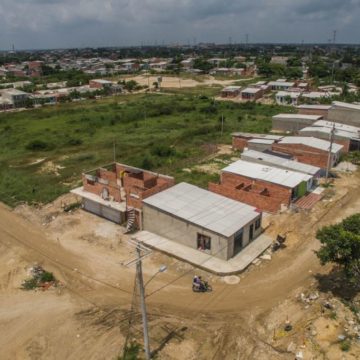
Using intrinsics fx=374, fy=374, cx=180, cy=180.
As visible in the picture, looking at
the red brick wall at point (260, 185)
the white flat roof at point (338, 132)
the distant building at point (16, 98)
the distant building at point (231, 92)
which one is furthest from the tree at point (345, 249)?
the distant building at point (16, 98)

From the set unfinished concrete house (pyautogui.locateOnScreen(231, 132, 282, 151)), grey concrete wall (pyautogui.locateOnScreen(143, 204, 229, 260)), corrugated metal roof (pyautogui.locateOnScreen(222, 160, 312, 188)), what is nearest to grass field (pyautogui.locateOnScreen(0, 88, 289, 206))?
unfinished concrete house (pyautogui.locateOnScreen(231, 132, 282, 151))

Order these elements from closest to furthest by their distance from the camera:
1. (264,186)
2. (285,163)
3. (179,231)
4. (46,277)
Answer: (46,277) → (179,231) → (264,186) → (285,163)

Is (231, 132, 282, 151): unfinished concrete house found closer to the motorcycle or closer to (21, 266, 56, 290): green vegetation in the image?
the motorcycle

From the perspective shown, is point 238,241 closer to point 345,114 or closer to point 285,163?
point 285,163

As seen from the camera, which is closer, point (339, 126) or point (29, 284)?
point (29, 284)

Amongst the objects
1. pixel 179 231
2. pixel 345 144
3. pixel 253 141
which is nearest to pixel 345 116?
pixel 345 144

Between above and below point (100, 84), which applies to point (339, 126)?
above

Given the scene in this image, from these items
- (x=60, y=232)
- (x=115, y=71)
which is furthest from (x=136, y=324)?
(x=115, y=71)

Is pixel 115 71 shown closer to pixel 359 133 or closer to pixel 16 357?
pixel 359 133
